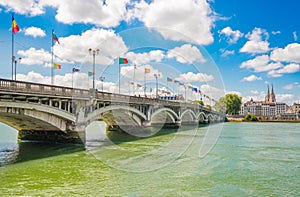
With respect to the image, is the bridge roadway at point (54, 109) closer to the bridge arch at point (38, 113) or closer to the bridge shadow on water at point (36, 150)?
the bridge arch at point (38, 113)

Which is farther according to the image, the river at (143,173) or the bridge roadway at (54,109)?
the bridge roadway at (54,109)

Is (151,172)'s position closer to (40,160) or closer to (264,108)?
(40,160)

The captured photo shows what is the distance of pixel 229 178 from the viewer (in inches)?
576

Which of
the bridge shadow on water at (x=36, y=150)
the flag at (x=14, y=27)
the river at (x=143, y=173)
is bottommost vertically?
the river at (x=143, y=173)

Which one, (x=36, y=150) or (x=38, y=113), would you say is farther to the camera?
(x=36, y=150)

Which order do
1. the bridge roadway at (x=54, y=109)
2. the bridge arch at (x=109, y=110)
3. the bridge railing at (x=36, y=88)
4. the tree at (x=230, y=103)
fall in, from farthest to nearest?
1. the tree at (x=230, y=103)
2. the bridge arch at (x=109, y=110)
3. the bridge roadway at (x=54, y=109)
4. the bridge railing at (x=36, y=88)

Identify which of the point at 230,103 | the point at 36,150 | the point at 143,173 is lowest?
the point at 143,173

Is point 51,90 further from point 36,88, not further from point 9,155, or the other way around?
point 9,155

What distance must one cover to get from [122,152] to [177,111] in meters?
35.7

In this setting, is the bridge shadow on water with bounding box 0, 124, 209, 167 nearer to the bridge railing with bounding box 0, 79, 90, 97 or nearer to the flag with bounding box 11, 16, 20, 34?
the bridge railing with bounding box 0, 79, 90, 97

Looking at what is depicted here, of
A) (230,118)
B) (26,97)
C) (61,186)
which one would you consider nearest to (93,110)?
(26,97)

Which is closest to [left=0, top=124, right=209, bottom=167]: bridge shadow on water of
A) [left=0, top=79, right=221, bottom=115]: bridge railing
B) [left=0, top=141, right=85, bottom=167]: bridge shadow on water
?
[left=0, top=141, right=85, bottom=167]: bridge shadow on water

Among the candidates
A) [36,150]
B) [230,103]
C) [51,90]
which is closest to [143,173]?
[51,90]

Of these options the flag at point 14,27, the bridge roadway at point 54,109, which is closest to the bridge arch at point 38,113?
the bridge roadway at point 54,109
